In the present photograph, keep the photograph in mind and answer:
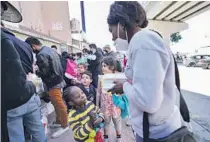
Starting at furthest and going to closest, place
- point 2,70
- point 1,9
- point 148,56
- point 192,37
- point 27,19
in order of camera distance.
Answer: point 192,37
point 27,19
point 1,9
point 2,70
point 148,56

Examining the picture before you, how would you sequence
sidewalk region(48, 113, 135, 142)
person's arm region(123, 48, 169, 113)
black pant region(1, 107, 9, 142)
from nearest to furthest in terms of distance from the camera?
person's arm region(123, 48, 169, 113) < black pant region(1, 107, 9, 142) < sidewalk region(48, 113, 135, 142)

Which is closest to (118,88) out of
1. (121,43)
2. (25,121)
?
(121,43)

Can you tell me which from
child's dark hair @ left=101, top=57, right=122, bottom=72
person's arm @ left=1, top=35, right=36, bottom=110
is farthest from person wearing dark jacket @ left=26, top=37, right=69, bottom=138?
person's arm @ left=1, top=35, right=36, bottom=110

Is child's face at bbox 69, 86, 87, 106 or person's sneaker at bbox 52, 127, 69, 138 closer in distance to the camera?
child's face at bbox 69, 86, 87, 106

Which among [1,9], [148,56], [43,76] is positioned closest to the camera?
[148,56]

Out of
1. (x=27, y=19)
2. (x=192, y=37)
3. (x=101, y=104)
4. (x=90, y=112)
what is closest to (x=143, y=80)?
(x=90, y=112)

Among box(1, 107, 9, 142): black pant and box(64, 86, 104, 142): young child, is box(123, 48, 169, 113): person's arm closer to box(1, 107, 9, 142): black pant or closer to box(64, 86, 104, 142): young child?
box(1, 107, 9, 142): black pant

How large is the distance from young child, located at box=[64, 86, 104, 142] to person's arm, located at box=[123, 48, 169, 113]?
4.40ft

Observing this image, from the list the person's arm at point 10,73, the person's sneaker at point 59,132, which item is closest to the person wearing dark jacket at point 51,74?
the person's sneaker at point 59,132

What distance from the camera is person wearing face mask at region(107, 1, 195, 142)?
43.8 inches

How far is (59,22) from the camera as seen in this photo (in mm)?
9492

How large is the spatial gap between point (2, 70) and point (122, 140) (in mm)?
2699

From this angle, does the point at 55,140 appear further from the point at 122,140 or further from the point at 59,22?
the point at 59,22

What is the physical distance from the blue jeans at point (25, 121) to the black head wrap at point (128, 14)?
136 centimetres
